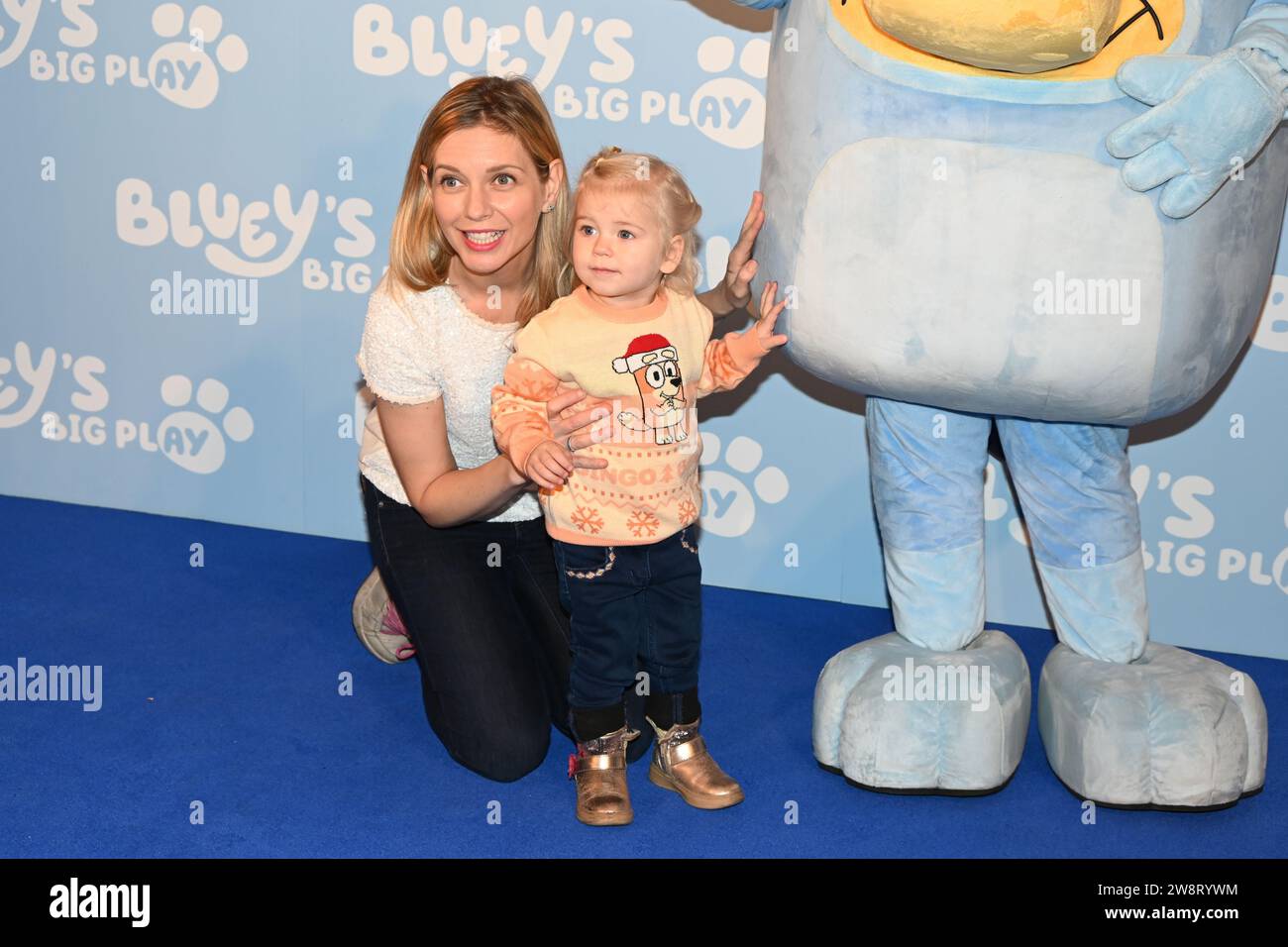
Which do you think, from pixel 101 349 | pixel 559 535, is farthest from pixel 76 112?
pixel 559 535

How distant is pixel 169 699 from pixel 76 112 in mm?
1245

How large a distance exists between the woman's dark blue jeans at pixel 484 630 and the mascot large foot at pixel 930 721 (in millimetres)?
301

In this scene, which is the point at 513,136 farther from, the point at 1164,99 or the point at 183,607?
the point at 183,607

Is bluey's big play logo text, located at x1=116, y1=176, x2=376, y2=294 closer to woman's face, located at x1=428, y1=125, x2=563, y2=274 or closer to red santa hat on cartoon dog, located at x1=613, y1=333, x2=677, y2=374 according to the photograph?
woman's face, located at x1=428, y1=125, x2=563, y2=274

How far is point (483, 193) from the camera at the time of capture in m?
2.03

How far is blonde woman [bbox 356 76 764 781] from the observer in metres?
2.04

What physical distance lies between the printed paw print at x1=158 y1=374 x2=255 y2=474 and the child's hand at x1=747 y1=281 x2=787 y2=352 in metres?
1.35

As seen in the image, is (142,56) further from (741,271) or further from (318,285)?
(741,271)

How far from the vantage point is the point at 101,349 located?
3.03m

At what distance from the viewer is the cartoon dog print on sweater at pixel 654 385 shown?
1.94 meters

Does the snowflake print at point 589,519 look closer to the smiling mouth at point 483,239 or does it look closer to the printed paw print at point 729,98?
the smiling mouth at point 483,239

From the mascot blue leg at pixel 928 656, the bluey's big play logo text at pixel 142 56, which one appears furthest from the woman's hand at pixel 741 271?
the bluey's big play logo text at pixel 142 56

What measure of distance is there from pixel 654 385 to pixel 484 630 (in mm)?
508

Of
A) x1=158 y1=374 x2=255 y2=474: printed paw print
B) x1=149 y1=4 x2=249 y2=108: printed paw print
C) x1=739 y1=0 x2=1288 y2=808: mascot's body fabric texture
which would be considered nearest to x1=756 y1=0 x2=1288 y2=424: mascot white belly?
x1=739 y1=0 x2=1288 y2=808: mascot's body fabric texture
